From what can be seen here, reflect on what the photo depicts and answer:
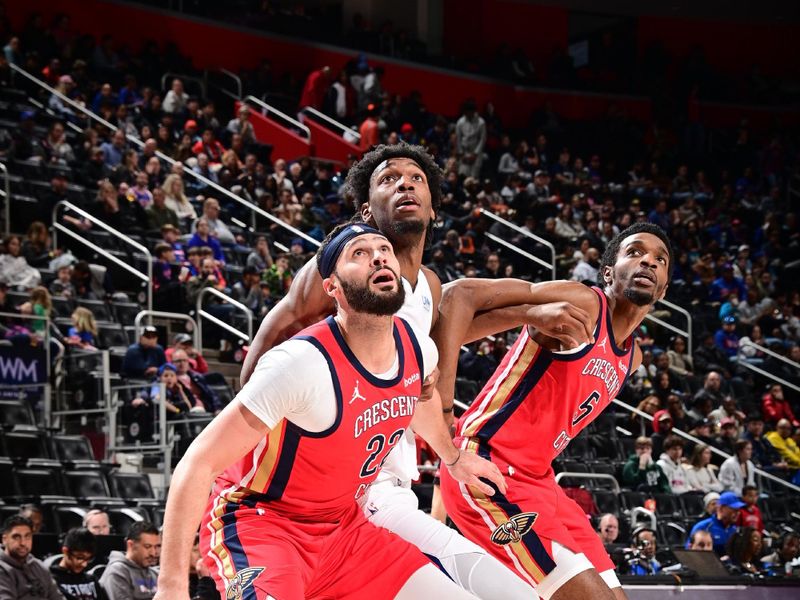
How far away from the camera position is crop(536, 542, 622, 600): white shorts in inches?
199

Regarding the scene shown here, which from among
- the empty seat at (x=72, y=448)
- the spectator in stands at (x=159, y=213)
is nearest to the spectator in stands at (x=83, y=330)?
the empty seat at (x=72, y=448)

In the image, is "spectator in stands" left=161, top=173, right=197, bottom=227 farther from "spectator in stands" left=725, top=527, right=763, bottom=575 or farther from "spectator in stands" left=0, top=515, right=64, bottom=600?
"spectator in stands" left=725, top=527, right=763, bottom=575

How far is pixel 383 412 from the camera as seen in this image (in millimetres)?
4172

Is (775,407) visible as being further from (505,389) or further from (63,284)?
(505,389)

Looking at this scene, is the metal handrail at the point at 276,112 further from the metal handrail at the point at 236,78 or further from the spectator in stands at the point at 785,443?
the spectator in stands at the point at 785,443

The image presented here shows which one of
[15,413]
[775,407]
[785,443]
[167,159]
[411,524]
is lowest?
[785,443]

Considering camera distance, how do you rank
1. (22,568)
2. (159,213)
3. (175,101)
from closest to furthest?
(22,568) < (159,213) < (175,101)

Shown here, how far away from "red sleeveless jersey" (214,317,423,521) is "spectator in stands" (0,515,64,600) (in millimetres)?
3680

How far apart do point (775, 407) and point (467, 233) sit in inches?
195

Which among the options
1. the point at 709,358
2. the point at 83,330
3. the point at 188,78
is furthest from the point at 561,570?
the point at 188,78

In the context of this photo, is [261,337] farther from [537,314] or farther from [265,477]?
[537,314]

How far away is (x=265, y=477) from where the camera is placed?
13.6 ft

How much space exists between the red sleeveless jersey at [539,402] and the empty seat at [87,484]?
5.10 metres

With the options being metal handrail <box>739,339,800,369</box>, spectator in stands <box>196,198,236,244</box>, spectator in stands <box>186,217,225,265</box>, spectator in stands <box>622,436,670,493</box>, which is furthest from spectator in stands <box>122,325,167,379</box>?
metal handrail <box>739,339,800,369</box>
